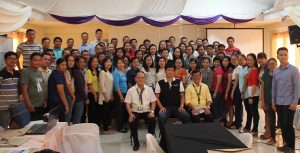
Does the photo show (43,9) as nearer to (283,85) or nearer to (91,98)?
(91,98)

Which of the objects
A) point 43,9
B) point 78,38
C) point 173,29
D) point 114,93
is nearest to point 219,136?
point 114,93

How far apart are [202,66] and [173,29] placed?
4619 mm

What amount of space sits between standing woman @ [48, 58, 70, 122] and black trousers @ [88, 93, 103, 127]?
113 centimetres

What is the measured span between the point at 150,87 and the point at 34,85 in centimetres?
193

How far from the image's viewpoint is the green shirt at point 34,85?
13.0 ft

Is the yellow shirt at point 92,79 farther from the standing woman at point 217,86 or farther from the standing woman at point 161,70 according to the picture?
the standing woman at point 217,86

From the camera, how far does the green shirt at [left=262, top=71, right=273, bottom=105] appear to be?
180 inches

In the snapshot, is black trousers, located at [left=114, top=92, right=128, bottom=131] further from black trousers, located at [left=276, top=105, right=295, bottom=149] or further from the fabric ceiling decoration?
black trousers, located at [left=276, top=105, right=295, bottom=149]

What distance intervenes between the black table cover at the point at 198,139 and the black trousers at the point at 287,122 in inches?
65.2

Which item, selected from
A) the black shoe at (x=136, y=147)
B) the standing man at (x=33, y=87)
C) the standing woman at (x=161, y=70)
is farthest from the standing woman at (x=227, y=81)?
the standing man at (x=33, y=87)

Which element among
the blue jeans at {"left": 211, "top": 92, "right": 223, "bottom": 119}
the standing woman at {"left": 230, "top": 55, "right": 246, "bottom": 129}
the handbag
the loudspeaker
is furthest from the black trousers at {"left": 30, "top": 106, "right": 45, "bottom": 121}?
the loudspeaker

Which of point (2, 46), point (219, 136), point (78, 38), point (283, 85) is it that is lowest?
point (219, 136)

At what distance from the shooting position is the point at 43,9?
643 centimetres

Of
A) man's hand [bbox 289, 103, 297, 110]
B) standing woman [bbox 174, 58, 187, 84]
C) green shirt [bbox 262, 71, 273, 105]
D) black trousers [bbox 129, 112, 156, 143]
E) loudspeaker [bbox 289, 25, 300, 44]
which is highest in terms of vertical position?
loudspeaker [bbox 289, 25, 300, 44]
